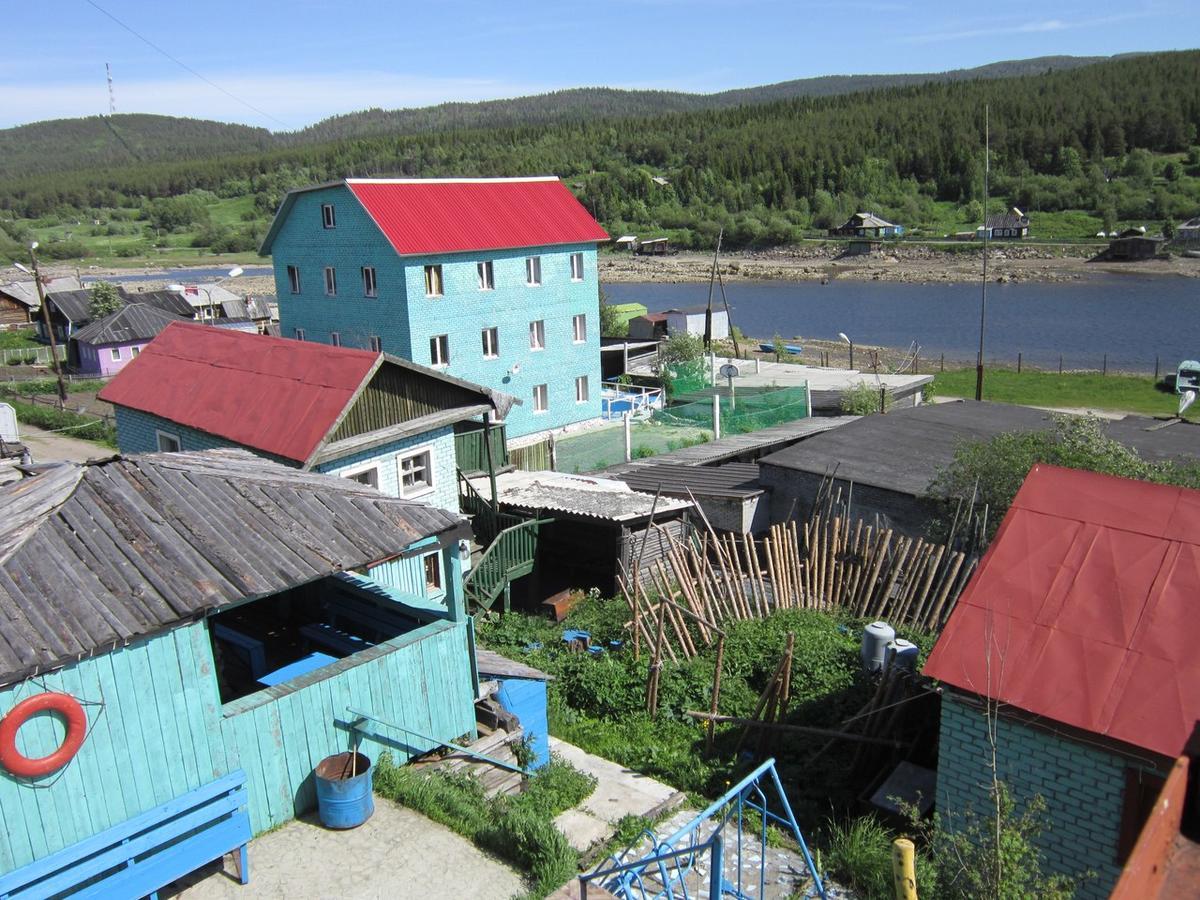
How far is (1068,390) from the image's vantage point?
3897cm

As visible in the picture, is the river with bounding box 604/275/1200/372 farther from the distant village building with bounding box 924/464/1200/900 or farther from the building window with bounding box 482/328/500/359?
the distant village building with bounding box 924/464/1200/900

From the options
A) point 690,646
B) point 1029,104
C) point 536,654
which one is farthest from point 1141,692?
point 1029,104

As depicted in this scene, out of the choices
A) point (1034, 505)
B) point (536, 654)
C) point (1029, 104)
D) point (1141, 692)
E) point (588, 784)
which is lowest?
point (536, 654)

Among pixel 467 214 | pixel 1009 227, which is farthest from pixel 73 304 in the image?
pixel 1009 227

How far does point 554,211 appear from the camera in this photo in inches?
1292

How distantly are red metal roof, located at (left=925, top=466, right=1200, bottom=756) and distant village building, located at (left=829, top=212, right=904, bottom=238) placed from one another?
120477mm

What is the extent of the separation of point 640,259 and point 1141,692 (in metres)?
117

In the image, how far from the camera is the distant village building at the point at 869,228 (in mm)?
123250

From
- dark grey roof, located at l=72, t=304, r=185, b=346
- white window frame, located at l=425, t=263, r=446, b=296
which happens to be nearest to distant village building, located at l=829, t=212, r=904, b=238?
dark grey roof, located at l=72, t=304, r=185, b=346

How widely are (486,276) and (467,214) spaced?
80.2 inches

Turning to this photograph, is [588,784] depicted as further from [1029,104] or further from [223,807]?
[1029,104]

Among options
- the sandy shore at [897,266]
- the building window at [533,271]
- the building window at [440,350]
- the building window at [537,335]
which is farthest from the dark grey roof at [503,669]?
the sandy shore at [897,266]

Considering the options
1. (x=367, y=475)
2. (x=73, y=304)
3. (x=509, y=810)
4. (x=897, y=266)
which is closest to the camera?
(x=509, y=810)

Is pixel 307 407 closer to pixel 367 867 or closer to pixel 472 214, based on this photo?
pixel 367 867
